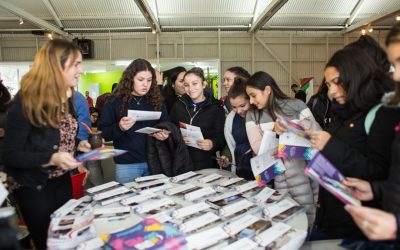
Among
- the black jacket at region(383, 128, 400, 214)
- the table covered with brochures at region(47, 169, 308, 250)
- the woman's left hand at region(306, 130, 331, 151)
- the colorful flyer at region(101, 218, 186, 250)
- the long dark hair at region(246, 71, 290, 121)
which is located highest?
the long dark hair at region(246, 71, 290, 121)

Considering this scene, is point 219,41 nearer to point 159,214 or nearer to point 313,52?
point 313,52

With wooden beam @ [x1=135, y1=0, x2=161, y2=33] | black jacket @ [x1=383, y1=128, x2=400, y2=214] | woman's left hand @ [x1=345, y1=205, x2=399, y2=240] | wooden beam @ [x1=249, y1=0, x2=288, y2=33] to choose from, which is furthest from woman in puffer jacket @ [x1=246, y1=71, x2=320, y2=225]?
wooden beam @ [x1=135, y1=0, x2=161, y2=33]

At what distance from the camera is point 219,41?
951cm

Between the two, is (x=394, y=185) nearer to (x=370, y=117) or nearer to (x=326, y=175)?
(x=326, y=175)

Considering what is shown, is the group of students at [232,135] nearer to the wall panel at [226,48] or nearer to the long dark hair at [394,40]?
the long dark hair at [394,40]

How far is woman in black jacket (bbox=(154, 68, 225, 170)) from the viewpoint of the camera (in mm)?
2492

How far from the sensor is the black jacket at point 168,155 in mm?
2303

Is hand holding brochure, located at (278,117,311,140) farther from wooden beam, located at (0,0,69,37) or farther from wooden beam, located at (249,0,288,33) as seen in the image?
wooden beam, located at (0,0,69,37)

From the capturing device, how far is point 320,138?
1315mm

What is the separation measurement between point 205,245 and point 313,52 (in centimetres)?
982

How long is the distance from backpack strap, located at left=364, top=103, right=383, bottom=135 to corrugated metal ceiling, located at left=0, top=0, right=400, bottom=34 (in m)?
6.84

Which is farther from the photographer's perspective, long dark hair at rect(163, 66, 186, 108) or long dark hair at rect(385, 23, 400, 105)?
long dark hair at rect(163, 66, 186, 108)

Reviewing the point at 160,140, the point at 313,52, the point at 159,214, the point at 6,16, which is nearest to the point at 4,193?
the point at 159,214

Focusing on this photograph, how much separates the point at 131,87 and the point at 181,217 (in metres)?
1.24
